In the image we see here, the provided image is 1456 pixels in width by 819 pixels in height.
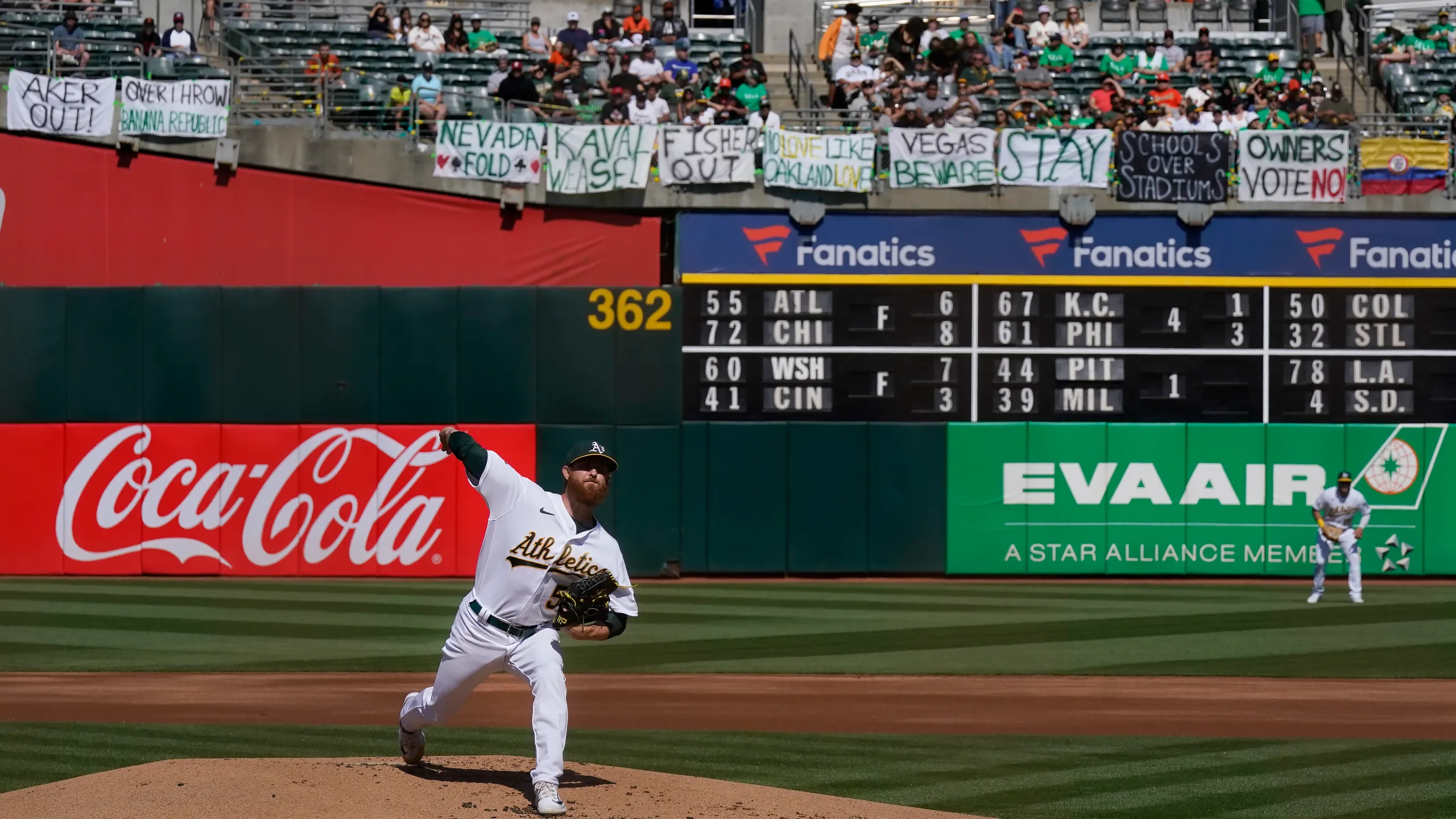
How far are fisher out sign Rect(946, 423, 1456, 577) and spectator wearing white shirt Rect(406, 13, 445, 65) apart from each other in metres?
10.3

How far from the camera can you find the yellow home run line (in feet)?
74.8

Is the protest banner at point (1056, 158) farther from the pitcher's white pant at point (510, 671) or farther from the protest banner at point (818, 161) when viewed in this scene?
the pitcher's white pant at point (510, 671)

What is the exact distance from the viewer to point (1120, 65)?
27547 mm

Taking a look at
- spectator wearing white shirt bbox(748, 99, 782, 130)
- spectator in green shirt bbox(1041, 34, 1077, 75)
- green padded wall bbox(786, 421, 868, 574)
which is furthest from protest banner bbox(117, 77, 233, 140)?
spectator in green shirt bbox(1041, 34, 1077, 75)

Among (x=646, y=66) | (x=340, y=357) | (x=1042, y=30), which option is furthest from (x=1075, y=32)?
(x=340, y=357)

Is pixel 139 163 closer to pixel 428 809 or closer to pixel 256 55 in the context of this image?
pixel 256 55

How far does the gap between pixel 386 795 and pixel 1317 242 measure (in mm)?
18589

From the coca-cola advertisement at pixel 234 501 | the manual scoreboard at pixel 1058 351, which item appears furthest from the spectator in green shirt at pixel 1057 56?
the coca-cola advertisement at pixel 234 501

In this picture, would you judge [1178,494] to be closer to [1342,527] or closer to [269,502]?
[1342,527]

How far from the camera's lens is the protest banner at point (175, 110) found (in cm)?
2338

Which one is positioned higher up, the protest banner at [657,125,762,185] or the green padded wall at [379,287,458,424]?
the protest banner at [657,125,762,185]

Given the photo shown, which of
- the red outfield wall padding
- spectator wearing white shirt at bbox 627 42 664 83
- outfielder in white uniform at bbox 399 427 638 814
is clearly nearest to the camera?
outfielder in white uniform at bbox 399 427 638 814

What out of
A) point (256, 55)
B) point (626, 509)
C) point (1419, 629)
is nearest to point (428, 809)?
point (1419, 629)

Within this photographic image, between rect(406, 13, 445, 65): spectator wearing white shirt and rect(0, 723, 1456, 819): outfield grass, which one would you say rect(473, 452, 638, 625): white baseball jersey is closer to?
rect(0, 723, 1456, 819): outfield grass
